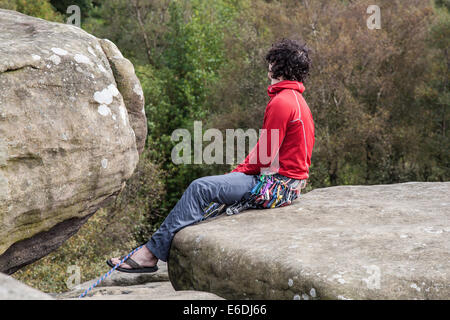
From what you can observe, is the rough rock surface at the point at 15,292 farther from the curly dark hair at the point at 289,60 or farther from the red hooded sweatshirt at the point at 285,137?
the curly dark hair at the point at 289,60

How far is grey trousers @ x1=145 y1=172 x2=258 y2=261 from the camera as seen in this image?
17.3 feet

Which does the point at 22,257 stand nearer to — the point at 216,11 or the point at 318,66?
the point at 318,66

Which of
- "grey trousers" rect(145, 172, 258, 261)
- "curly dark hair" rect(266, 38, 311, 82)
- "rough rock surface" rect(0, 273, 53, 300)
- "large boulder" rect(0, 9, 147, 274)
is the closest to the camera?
"rough rock surface" rect(0, 273, 53, 300)

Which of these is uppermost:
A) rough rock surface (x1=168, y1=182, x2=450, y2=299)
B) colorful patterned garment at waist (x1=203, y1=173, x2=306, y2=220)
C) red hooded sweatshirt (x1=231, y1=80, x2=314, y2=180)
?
red hooded sweatshirt (x1=231, y1=80, x2=314, y2=180)

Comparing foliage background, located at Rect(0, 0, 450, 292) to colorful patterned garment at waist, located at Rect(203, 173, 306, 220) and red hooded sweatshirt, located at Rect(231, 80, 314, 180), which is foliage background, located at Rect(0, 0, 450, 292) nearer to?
colorful patterned garment at waist, located at Rect(203, 173, 306, 220)

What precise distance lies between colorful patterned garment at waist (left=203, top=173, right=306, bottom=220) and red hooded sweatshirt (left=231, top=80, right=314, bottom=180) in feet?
0.30

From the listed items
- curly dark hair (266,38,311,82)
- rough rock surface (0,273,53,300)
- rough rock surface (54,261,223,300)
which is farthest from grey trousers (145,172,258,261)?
rough rock surface (0,273,53,300)

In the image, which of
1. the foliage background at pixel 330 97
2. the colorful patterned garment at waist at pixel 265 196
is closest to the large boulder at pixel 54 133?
the colorful patterned garment at waist at pixel 265 196

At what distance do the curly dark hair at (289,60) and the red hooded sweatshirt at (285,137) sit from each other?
0.09 metres

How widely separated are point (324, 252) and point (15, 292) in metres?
2.45

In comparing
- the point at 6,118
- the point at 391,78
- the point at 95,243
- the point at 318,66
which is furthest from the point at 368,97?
the point at 6,118

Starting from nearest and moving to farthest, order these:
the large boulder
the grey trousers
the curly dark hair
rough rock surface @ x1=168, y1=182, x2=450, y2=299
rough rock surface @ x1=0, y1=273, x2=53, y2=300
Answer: rough rock surface @ x1=0, y1=273, x2=53, y2=300 → rough rock surface @ x1=168, y1=182, x2=450, y2=299 → the large boulder → the grey trousers → the curly dark hair

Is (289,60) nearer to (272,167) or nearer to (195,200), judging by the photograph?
(272,167)
